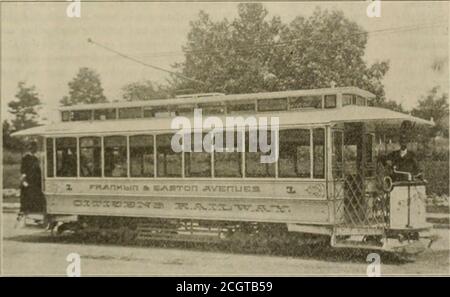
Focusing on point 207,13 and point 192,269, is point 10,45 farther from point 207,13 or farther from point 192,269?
point 192,269

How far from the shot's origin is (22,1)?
1127 centimetres

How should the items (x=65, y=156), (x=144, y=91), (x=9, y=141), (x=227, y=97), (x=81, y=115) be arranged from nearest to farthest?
(x=227, y=97) < (x=65, y=156) < (x=81, y=115) < (x=9, y=141) < (x=144, y=91)

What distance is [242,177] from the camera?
1109 cm

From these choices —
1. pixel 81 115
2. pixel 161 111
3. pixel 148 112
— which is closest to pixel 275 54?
pixel 161 111

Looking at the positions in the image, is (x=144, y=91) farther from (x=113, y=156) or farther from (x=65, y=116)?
(x=113, y=156)

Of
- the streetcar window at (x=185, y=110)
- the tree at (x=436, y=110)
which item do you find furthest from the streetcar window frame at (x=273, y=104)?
the tree at (x=436, y=110)

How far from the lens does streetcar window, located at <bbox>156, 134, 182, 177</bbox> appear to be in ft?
38.2

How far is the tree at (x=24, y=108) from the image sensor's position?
12195mm

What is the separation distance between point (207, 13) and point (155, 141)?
2.57m

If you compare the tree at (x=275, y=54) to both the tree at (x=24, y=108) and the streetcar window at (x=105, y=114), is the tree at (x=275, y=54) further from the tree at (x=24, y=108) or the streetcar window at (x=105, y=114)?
the tree at (x=24, y=108)

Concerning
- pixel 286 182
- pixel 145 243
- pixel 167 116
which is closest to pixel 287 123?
pixel 286 182

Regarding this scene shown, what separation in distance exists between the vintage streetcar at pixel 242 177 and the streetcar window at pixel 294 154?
0.02 meters

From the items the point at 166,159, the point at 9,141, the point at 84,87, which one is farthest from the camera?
the point at 84,87

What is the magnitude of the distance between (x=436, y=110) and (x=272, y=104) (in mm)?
3850
